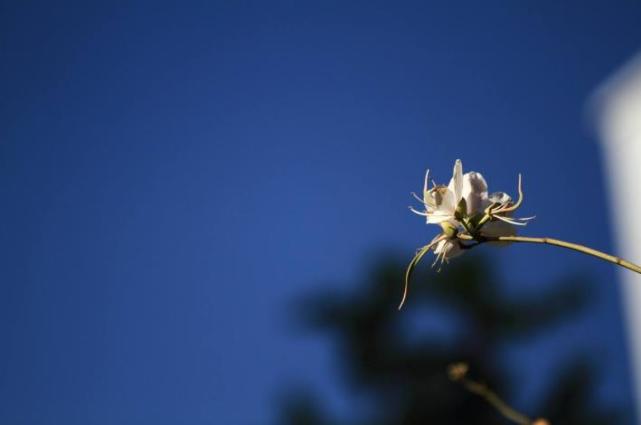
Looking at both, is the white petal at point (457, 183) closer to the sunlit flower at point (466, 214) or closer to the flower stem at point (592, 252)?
the sunlit flower at point (466, 214)

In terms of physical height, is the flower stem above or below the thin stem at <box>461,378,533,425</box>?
above

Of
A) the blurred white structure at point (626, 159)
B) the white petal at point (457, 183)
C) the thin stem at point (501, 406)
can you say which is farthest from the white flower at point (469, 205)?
the blurred white structure at point (626, 159)

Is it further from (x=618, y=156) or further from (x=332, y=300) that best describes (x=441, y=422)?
(x=618, y=156)

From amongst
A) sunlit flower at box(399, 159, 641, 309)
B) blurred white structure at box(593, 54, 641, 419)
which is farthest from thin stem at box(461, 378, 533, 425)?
blurred white structure at box(593, 54, 641, 419)

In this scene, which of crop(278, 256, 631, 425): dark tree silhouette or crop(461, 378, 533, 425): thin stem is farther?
crop(278, 256, 631, 425): dark tree silhouette

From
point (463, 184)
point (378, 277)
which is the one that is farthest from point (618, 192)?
point (463, 184)

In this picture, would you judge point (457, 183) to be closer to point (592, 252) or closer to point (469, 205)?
point (469, 205)

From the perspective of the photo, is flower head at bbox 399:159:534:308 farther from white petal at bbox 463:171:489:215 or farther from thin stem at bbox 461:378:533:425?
thin stem at bbox 461:378:533:425

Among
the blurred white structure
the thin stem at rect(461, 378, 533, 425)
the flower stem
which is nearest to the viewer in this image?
the flower stem
